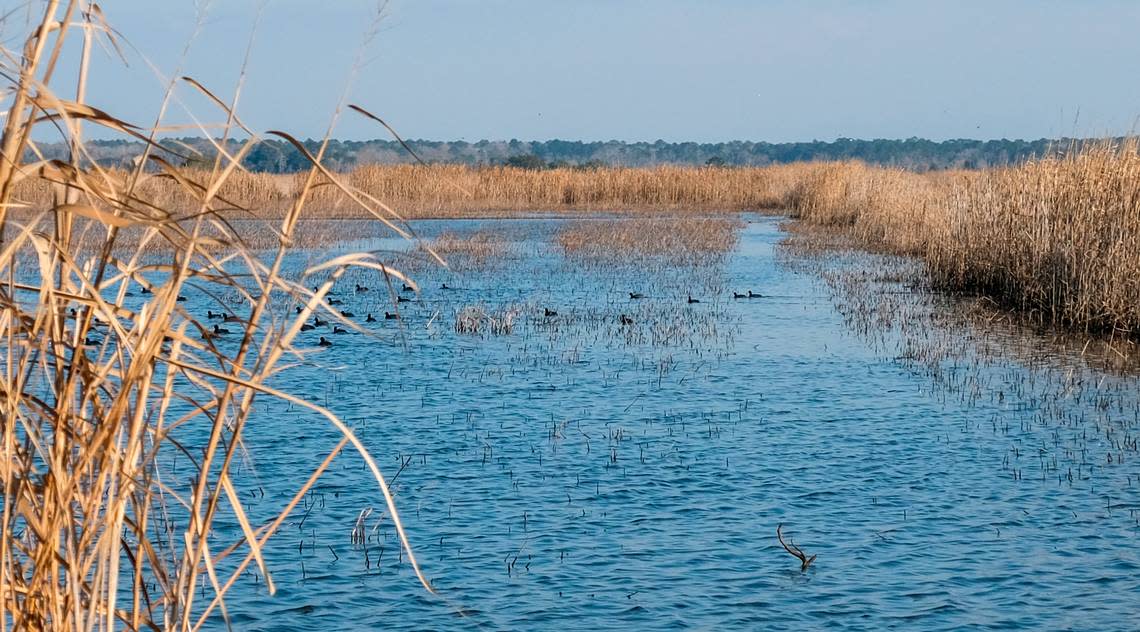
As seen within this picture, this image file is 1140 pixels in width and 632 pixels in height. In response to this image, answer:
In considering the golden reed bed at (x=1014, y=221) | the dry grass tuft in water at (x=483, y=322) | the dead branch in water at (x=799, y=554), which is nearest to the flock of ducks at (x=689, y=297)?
the dry grass tuft in water at (x=483, y=322)

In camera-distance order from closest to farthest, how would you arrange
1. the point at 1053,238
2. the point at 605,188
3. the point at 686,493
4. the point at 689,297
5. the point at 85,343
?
the point at 85,343, the point at 686,493, the point at 1053,238, the point at 689,297, the point at 605,188

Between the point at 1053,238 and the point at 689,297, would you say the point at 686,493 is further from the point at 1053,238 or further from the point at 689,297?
the point at 689,297

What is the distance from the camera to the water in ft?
19.1

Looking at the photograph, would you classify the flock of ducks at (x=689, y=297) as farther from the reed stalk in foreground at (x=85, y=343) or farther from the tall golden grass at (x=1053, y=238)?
the reed stalk in foreground at (x=85, y=343)

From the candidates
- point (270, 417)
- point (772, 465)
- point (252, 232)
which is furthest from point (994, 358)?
point (252, 232)

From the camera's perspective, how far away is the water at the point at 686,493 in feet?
19.1

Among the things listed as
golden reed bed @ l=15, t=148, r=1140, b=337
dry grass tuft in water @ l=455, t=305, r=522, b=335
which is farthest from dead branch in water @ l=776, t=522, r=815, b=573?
dry grass tuft in water @ l=455, t=305, r=522, b=335

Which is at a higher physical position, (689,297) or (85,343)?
(85,343)

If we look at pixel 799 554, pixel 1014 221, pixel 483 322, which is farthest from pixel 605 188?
pixel 799 554

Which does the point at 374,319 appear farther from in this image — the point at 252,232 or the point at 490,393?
the point at 252,232

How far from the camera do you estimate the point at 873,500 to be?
7449mm

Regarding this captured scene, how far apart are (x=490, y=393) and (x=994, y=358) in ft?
Answer: 17.1

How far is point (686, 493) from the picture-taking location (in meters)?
7.60

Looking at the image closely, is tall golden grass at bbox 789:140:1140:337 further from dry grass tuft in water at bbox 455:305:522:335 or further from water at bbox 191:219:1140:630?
dry grass tuft in water at bbox 455:305:522:335
